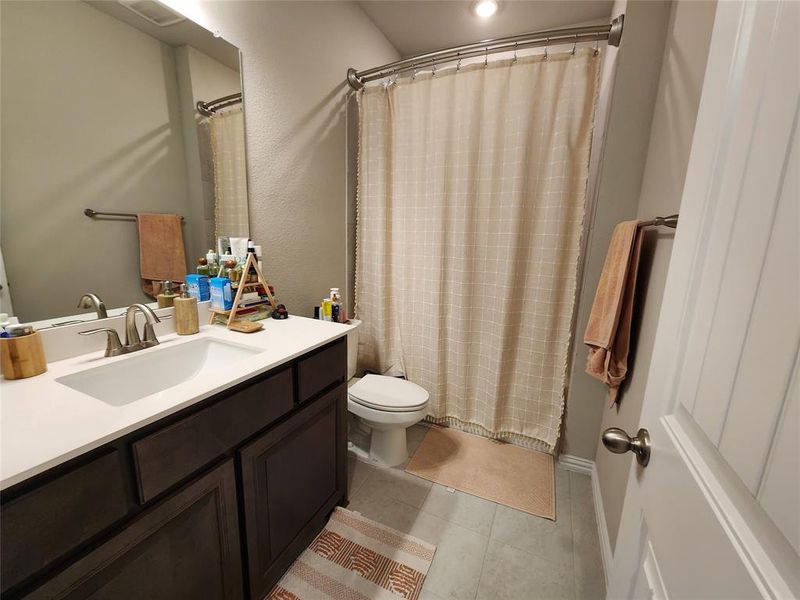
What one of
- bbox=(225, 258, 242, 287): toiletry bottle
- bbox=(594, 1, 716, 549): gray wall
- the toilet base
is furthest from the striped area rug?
bbox=(225, 258, 242, 287): toiletry bottle

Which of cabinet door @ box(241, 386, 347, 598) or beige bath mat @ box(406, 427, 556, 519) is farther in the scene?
beige bath mat @ box(406, 427, 556, 519)

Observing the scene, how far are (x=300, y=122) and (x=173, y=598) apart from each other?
189 cm

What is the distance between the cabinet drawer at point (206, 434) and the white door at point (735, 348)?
0.95 meters

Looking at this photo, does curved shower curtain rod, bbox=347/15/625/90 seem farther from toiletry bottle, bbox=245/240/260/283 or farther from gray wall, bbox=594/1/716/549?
toiletry bottle, bbox=245/240/260/283

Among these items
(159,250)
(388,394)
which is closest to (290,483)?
(388,394)

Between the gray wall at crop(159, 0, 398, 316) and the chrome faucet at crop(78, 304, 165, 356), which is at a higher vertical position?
the gray wall at crop(159, 0, 398, 316)

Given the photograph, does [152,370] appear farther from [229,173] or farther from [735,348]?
[735,348]

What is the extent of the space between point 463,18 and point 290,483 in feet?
8.61

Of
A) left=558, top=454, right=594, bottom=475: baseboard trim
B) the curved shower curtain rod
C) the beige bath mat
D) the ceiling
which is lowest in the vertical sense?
the beige bath mat

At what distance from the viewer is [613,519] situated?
1.31 metres

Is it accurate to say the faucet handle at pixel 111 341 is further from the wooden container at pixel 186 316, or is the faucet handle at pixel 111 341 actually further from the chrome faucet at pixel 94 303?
the wooden container at pixel 186 316

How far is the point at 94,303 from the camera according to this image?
1048 mm

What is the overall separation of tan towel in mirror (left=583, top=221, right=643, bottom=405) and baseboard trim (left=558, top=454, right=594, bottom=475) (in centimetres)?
57

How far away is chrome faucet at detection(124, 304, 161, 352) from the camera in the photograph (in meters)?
1.07
